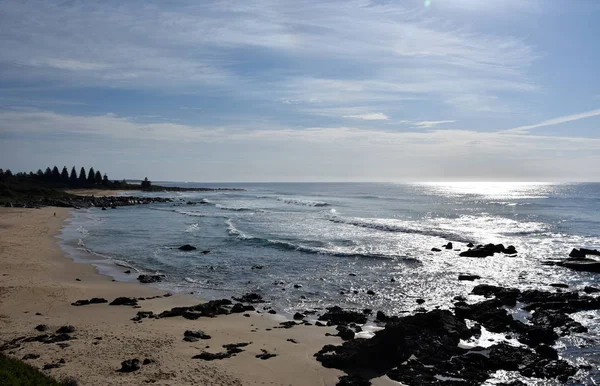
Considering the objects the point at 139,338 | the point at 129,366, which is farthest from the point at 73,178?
the point at 129,366

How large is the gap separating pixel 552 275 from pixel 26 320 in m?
30.8

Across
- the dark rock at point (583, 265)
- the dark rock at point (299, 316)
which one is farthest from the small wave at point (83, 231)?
the dark rock at point (583, 265)

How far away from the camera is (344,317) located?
786 inches

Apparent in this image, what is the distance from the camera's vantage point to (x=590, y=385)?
45.1ft

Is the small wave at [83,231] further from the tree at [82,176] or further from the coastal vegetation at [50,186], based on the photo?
the tree at [82,176]

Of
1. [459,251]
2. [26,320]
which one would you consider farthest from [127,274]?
[459,251]

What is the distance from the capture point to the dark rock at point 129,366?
13478 mm

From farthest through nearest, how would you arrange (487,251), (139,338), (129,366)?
(487,251) → (139,338) → (129,366)

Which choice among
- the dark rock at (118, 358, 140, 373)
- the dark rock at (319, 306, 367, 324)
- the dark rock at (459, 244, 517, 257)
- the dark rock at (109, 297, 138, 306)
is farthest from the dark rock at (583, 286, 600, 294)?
the dark rock at (109, 297, 138, 306)

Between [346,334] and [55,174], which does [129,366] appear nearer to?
[346,334]

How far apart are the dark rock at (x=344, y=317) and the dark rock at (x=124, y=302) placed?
9.33 metres

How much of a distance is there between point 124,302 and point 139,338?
5.81 metres

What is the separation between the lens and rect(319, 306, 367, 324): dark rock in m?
19.7

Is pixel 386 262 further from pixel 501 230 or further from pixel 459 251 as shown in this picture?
pixel 501 230
